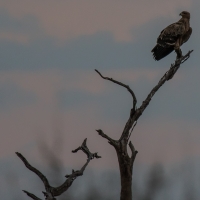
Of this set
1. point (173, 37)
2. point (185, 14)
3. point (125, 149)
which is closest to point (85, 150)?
point (125, 149)

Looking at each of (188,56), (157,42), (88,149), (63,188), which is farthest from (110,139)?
(157,42)

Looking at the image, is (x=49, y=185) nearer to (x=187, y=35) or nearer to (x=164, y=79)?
(x=164, y=79)

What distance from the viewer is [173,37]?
19.6 meters

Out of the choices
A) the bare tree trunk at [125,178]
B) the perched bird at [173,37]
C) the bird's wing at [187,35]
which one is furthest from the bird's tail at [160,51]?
the bare tree trunk at [125,178]

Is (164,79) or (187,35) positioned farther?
(187,35)

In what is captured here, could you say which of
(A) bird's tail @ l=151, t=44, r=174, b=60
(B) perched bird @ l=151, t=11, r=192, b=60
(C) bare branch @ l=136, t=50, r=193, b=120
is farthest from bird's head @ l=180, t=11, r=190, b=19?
(C) bare branch @ l=136, t=50, r=193, b=120

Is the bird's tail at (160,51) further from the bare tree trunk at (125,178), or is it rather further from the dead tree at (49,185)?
the dead tree at (49,185)

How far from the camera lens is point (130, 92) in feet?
49.0

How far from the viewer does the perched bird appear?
62.0 ft

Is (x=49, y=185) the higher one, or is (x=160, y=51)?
(x=160, y=51)

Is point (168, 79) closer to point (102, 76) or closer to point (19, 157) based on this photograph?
point (102, 76)

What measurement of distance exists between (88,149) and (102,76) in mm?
1186

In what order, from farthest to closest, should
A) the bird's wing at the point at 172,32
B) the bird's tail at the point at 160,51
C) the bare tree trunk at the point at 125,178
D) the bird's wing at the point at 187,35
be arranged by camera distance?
the bird's wing at the point at 187,35, the bird's wing at the point at 172,32, the bird's tail at the point at 160,51, the bare tree trunk at the point at 125,178

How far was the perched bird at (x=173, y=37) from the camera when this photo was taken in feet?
62.0
